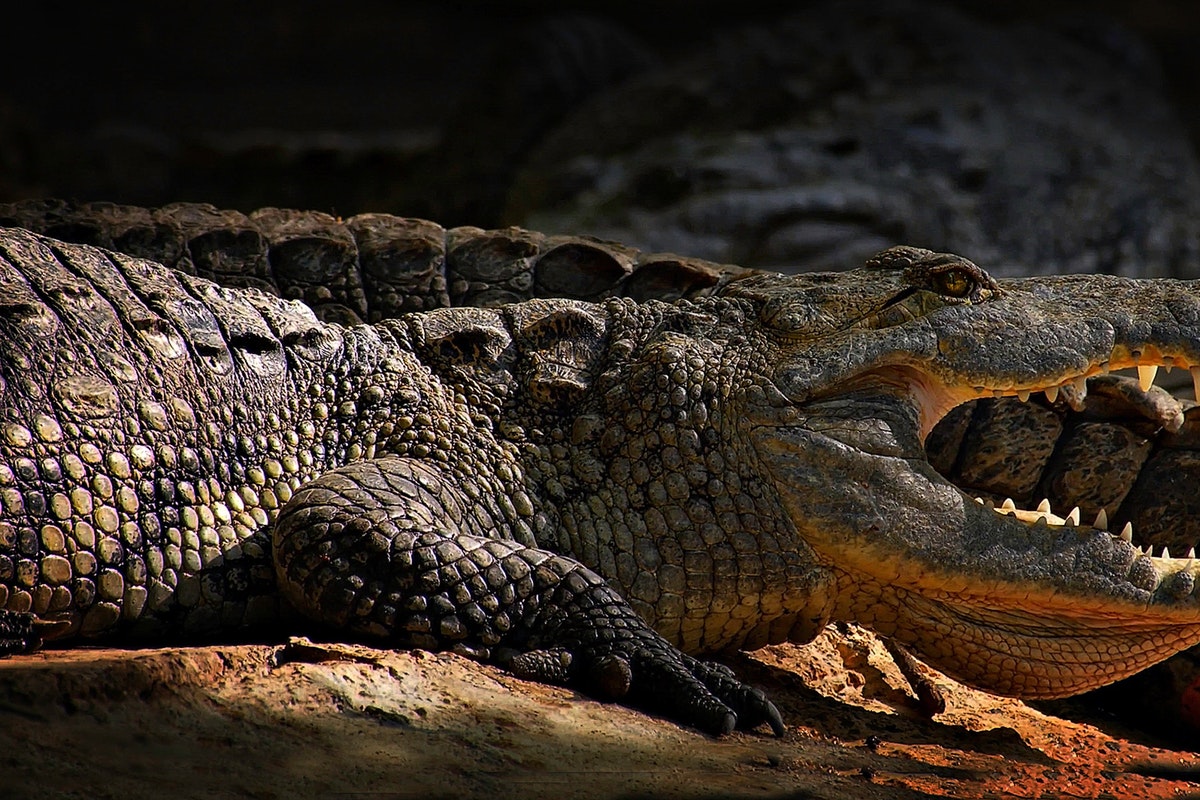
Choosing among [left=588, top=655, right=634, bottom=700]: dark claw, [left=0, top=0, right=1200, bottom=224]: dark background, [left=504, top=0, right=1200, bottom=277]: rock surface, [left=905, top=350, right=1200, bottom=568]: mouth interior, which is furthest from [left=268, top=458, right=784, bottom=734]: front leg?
[left=0, top=0, right=1200, bottom=224]: dark background

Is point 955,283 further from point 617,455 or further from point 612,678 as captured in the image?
point 612,678

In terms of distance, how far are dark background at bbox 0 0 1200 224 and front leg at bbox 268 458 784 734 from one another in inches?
284

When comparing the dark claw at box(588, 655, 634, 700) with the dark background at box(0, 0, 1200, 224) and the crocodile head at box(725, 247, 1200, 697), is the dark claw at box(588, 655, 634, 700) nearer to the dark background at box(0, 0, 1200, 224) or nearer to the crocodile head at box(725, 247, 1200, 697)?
the crocodile head at box(725, 247, 1200, 697)

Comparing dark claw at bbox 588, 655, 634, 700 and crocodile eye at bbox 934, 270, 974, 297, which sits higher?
crocodile eye at bbox 934, 270, 974, 297

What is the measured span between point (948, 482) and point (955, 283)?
0.49 m

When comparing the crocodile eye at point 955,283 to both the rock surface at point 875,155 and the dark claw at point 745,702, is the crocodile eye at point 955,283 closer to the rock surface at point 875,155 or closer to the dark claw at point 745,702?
the dark claw at point 745,702

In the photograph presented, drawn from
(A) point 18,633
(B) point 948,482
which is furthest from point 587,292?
(A) point 18,633

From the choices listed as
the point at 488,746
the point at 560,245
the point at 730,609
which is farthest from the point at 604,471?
the point at 560,245

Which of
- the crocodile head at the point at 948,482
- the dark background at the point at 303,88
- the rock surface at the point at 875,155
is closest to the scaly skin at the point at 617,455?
the crocodile head at the point at 948,482

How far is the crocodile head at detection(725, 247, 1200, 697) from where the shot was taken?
9.77ft

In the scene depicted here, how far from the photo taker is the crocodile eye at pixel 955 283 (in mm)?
3146

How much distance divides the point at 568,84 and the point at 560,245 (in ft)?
20.9

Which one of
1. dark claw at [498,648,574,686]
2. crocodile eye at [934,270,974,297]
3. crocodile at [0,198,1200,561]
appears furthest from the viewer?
crocodile at [0,198,1200,561]

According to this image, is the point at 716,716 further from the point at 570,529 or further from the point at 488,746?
the point at 570,529
